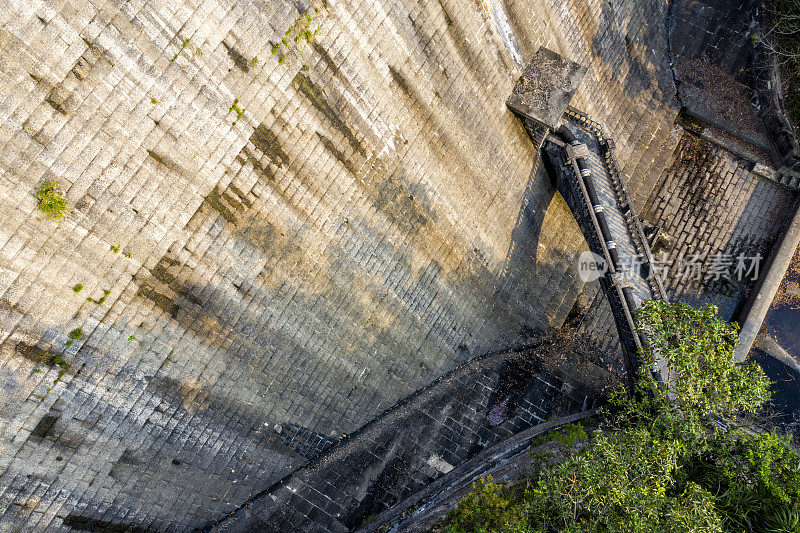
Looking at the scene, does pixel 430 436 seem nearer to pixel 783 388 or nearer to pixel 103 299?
pixel 103 299

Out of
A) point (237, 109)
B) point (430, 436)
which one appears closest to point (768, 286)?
point (430, 436)

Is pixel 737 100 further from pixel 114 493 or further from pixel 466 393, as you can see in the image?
pixel 114 493

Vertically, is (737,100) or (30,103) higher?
(737,100)

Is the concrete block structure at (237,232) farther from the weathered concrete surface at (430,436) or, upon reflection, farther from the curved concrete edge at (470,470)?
the curved concrete edge at (470,470)

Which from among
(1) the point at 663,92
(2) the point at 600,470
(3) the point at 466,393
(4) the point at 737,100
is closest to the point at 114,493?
(3) the point at 466,393

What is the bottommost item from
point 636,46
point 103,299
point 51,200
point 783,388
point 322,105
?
point 103,299

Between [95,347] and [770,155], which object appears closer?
[95,347]
